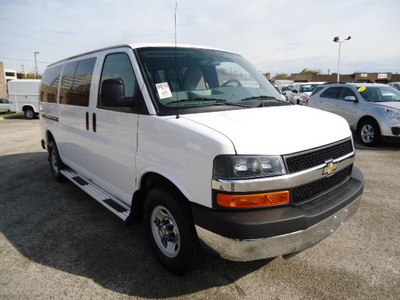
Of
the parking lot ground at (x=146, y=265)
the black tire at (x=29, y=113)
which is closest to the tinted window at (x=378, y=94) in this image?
the parking lot ground at (x=146, y=265)

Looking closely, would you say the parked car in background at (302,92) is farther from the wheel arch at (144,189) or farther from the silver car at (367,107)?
the wheel arch at (144,189)

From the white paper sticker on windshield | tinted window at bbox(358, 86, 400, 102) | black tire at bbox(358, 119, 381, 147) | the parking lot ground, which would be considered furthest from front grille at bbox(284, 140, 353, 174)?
tinted window at bbox(358, 86, 400, 102)

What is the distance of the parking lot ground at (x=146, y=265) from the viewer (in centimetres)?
253

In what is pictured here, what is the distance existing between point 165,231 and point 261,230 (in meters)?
1.01

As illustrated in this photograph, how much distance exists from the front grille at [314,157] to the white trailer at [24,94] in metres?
20.0

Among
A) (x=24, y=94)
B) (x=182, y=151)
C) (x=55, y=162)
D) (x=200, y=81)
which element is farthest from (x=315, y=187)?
(x=24, y=94)

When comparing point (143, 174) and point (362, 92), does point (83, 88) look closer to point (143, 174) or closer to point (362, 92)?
point (143, 174)

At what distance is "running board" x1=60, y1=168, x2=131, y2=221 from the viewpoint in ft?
10.2

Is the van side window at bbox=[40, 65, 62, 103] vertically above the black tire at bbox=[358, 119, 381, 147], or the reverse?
the van side window at bbox=[40, 65, 62, 103]

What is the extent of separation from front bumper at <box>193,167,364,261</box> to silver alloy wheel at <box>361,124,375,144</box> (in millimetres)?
7291

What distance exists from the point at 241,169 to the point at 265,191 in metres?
0.24

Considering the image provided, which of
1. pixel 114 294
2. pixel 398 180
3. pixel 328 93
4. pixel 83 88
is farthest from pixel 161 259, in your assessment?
pixel 328 93

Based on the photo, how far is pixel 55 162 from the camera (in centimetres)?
559

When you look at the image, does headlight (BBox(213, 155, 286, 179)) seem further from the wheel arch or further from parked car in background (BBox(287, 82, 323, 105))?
parked car in background (BBox(287, 82, 323, 105))
